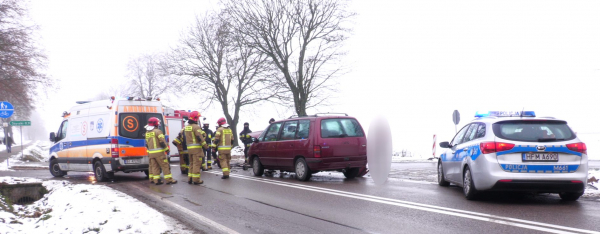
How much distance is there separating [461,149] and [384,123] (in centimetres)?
718

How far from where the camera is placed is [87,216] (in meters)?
6.99

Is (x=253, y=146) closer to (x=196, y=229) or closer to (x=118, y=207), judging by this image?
(x=118, y=207)

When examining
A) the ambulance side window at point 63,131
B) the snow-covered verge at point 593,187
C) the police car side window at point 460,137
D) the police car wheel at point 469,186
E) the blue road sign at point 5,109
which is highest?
the blue road sign at point 5,109

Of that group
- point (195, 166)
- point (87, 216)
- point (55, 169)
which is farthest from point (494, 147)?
point (55, 169)

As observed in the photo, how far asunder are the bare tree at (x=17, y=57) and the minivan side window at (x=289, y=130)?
1413 cm

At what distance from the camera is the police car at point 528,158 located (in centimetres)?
713

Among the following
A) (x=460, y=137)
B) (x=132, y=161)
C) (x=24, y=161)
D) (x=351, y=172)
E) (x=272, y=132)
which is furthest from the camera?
(x=24, y=161)

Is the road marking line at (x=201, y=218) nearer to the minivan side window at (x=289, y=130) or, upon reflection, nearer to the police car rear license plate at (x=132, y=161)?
the police car rear license plate at (x=132, y=161)

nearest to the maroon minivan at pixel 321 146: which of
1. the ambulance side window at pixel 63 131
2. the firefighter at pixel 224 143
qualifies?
the firefighter at pixel 224 143

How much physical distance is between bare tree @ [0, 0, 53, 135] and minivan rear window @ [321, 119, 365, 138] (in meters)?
15.6

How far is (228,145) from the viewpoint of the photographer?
12.6 m

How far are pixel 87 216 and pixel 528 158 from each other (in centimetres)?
683

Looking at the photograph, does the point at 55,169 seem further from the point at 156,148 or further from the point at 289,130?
the point at 289,130

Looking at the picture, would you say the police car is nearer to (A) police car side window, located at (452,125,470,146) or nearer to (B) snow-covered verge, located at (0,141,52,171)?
(A) police car side window, located at (452,125,470,146)
